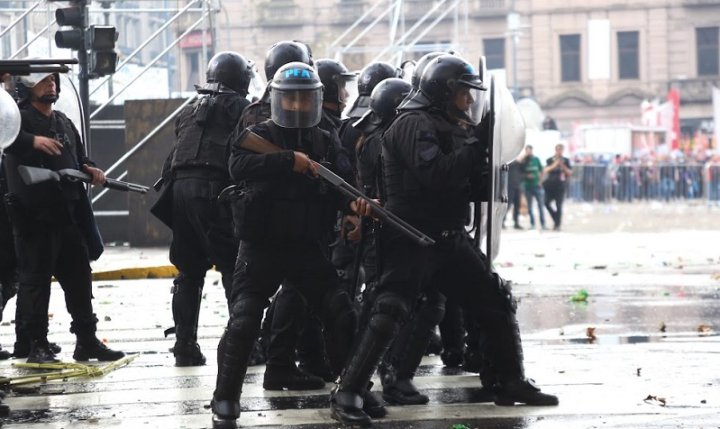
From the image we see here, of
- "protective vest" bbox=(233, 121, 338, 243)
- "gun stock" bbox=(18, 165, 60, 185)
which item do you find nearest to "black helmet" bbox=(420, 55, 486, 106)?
"protective vest" bbox=(233, 121, 338, 243)

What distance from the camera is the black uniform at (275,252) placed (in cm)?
696

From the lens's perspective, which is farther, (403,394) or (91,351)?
(91,351)

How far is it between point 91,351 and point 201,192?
4.22 feet

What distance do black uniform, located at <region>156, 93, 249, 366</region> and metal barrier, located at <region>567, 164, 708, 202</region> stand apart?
33979 mm

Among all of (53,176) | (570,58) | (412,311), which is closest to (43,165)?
(53,176)

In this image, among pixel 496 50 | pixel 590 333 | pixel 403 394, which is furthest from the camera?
pixel 496 50

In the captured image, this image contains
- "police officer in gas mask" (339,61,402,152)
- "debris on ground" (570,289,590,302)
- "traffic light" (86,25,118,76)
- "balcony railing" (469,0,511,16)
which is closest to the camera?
"police officer in gas mask" (339,61,402,152)

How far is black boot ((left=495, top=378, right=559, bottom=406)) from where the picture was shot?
24.5 feet

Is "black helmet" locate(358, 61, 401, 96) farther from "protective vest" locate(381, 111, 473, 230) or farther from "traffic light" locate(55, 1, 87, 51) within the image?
"traffic light" locate(55, 1, 87, 51)

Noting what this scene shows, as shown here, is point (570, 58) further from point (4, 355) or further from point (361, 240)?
point (361, 240)

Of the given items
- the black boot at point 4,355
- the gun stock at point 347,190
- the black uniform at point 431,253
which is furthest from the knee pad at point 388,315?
the black boot at point 4,355

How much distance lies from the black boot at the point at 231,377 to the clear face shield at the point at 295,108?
101 centimetres

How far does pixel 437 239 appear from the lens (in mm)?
7293

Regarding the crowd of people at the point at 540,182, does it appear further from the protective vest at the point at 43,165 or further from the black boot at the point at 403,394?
the black boot at the point at 403,394
